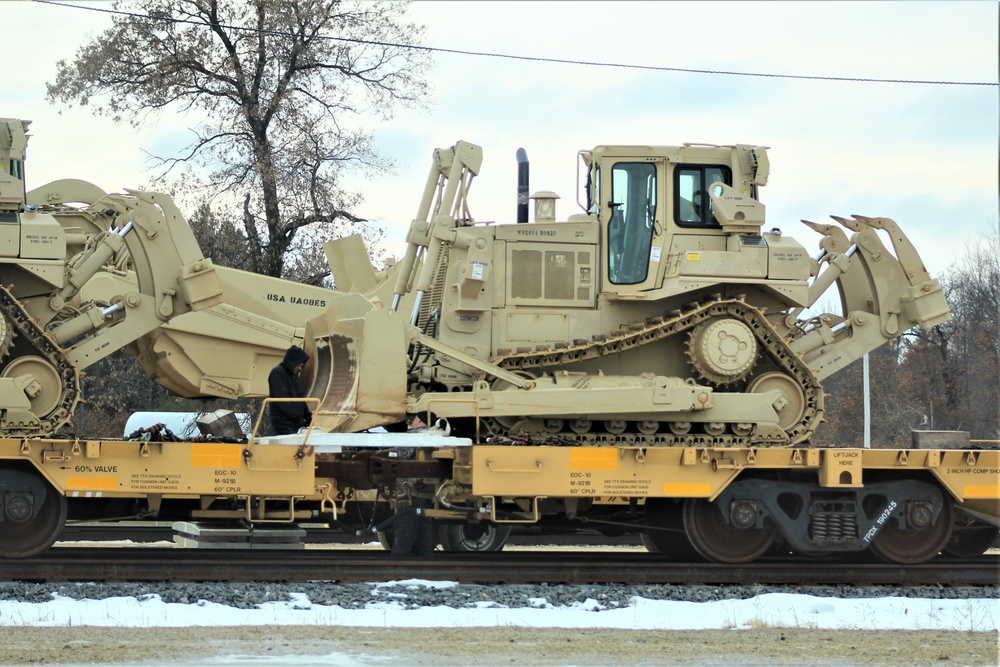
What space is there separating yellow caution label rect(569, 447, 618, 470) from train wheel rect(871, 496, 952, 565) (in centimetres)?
333

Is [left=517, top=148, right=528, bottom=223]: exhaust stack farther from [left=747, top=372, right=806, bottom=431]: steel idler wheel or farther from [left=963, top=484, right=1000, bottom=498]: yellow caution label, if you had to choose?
[left=963, top=484, right=1000, bottom=498]: yellow caution label

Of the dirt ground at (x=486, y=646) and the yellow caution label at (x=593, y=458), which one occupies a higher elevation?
the yellow caution label at (x=593, y=458)

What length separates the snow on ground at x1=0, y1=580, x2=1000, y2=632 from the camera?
11.6 meters

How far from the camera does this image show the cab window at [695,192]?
623 inches

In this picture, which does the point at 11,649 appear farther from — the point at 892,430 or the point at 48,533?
the point at 892,430

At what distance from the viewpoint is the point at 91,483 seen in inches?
552

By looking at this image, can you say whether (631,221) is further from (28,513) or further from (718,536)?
(28,513)

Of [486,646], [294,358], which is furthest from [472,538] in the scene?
[486,646]

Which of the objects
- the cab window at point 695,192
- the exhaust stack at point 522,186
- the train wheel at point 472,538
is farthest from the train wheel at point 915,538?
the exhaust stack at point 522,186

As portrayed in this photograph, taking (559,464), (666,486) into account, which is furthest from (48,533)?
(666,486)

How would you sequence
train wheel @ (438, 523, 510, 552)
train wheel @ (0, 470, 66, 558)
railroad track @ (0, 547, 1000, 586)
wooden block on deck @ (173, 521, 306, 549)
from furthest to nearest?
train wheel @ (438, 523, 510, 552) → wooden block on deck @ (173, 521, 306, 549) → train wheel @ (0, 470, 66, 558) → railroad track @ (0, 547, 1000, 586)

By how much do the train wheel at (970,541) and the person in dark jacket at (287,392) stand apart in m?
8.15

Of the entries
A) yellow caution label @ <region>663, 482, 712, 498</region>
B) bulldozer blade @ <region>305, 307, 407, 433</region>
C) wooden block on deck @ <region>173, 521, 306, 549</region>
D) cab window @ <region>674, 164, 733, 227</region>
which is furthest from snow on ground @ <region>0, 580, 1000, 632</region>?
cab window @ <region>674, 164, 733, 227</region>

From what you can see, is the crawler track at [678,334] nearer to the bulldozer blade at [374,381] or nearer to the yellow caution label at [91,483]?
the bulldozer blade at [374,381]
